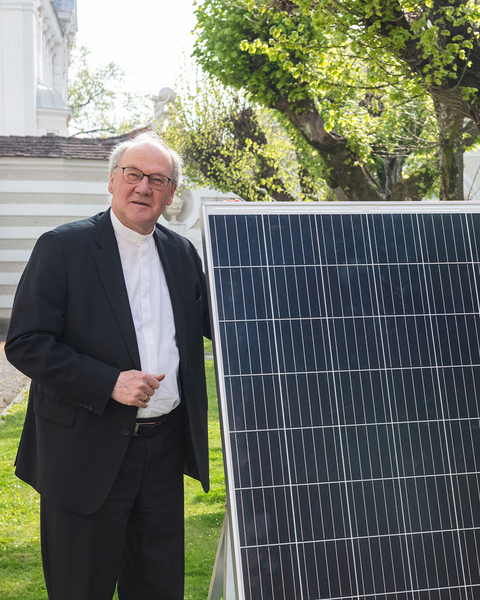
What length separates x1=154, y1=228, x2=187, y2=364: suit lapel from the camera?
108 inches

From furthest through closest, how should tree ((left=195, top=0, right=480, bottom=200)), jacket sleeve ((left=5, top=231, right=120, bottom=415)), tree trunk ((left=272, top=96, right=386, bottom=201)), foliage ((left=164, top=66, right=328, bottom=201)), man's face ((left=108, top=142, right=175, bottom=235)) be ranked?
foliage ((left=164, top=66, right=328, bottom=201)) → tree trunk ((left=272, top=96, right=386, bottom=201)) → tree ((left=195, top=0, right=480, bottom=200)) → man's face ((left=108, top=142, right=175, bottom=235)) → jacket sleeve ((left=5, top=231, right=120, bottom=415))

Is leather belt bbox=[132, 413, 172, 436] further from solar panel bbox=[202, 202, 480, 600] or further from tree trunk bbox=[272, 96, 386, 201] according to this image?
tree trunk bbox=[272, 96, 386, 201]

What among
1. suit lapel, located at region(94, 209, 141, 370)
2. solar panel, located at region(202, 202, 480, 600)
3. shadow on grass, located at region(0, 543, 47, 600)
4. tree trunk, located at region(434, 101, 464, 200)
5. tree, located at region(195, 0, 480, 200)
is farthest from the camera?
tree trunk, located at region(434, 101, 464, 200)

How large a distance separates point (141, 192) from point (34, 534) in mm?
3469

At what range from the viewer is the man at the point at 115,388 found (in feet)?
8.20

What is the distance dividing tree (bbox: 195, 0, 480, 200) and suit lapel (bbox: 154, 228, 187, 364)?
320cm

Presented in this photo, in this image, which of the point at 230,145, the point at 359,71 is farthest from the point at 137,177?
the point at 230,145

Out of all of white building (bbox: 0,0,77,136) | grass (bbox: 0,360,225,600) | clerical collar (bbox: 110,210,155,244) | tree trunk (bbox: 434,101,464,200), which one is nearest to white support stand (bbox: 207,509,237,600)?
grass (bbox: 0,360,225,600)

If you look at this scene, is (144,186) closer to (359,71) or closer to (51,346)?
(51,346)

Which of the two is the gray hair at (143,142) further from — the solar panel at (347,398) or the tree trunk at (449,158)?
the tree trunk at (449,158)

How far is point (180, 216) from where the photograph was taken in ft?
58.8

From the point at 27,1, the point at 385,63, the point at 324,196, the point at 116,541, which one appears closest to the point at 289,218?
the point at 116,541

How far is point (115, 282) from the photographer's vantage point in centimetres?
266

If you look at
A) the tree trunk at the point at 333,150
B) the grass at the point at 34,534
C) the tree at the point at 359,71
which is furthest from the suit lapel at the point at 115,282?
the tree trunk at the point at 333,150
